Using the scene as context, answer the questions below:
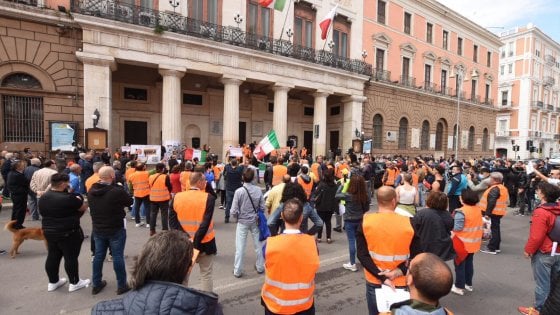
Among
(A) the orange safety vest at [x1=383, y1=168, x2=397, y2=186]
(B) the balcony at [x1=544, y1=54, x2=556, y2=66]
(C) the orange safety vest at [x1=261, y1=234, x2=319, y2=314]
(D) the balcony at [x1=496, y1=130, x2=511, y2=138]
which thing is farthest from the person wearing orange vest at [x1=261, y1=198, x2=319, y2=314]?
(B) the balcony at [x1=544, y1=54, x2=556, y2=66]

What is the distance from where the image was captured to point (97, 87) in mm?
14297

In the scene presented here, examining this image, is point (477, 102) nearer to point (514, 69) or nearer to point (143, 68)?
point (514, 69)

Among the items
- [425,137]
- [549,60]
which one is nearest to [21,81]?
[425,137]

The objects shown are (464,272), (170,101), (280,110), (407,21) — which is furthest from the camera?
(407,21)

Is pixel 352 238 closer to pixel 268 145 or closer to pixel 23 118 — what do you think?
pixel 268 145

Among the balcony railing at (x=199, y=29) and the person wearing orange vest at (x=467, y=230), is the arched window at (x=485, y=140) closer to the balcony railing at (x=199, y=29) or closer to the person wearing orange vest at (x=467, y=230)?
the balcony railing at (x=199, y=29)

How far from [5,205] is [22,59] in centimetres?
757

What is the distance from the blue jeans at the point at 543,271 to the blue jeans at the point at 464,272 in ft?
2.70

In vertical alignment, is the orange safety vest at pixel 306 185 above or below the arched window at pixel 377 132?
below

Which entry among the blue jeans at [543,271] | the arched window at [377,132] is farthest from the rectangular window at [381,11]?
the blue jeans at [543,271]

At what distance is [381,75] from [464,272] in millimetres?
24015

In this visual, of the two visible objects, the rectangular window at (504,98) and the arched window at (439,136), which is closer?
the arched window at (439,136)

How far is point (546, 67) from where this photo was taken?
5303cm

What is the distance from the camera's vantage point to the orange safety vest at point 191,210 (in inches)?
154
